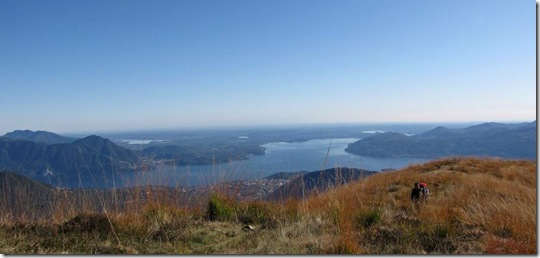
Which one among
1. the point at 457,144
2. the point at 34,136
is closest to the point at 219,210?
the point at 457,144

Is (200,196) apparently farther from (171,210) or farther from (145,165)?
(145,165)

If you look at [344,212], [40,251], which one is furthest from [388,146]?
[40,251]

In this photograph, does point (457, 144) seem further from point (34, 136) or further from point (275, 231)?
point (34, 136)

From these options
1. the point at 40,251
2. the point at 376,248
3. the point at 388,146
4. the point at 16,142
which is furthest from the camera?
the point at 16,142

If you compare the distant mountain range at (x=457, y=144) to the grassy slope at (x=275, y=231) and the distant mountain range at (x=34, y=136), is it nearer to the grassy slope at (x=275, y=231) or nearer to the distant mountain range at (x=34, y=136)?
the grassy slope at (x=275, y=231)

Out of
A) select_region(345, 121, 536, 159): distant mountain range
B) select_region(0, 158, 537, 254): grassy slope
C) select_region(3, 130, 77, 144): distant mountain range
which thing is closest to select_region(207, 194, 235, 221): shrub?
select_region(0, 158, 537, 254): grassy slope

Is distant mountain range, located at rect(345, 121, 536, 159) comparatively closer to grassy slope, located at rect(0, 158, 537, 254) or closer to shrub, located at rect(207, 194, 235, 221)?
grassy slope, located at rect(0, 158, 537, 254)

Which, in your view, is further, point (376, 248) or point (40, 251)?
point (376, 248)
